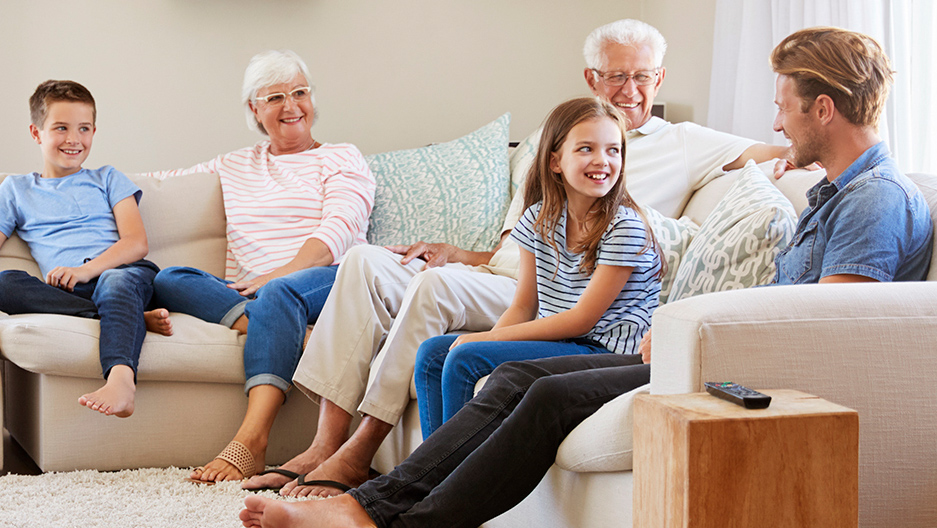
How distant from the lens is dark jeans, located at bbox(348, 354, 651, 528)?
3.97 feet

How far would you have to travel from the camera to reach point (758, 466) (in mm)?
873

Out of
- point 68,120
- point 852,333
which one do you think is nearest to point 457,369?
point 852,333

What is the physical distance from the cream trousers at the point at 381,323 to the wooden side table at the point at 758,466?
3.24 feet

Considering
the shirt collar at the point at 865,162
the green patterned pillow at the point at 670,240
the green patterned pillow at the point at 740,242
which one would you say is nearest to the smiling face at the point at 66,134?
the green patterned pillow at the point at 670,240

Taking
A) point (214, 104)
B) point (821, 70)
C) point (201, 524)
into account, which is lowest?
point (201, 524)

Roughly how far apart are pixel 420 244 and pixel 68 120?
42.4 inches

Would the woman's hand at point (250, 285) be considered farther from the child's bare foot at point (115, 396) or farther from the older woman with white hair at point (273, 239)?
the child's bare foot at point (115, 396)

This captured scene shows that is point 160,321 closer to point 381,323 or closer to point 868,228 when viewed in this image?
point 381,323

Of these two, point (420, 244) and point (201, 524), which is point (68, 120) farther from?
point (201, 524)

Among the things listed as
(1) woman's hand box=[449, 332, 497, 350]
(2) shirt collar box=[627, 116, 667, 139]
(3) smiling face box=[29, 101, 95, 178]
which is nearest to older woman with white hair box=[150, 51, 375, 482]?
(3) smiling face box=[29, 101, 95, 178]

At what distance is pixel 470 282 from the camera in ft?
Answer: 6.31

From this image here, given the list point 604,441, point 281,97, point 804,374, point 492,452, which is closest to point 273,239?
point 281,97

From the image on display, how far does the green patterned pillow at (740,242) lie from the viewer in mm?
1636

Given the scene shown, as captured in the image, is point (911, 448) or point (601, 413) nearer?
point (911, 448)
